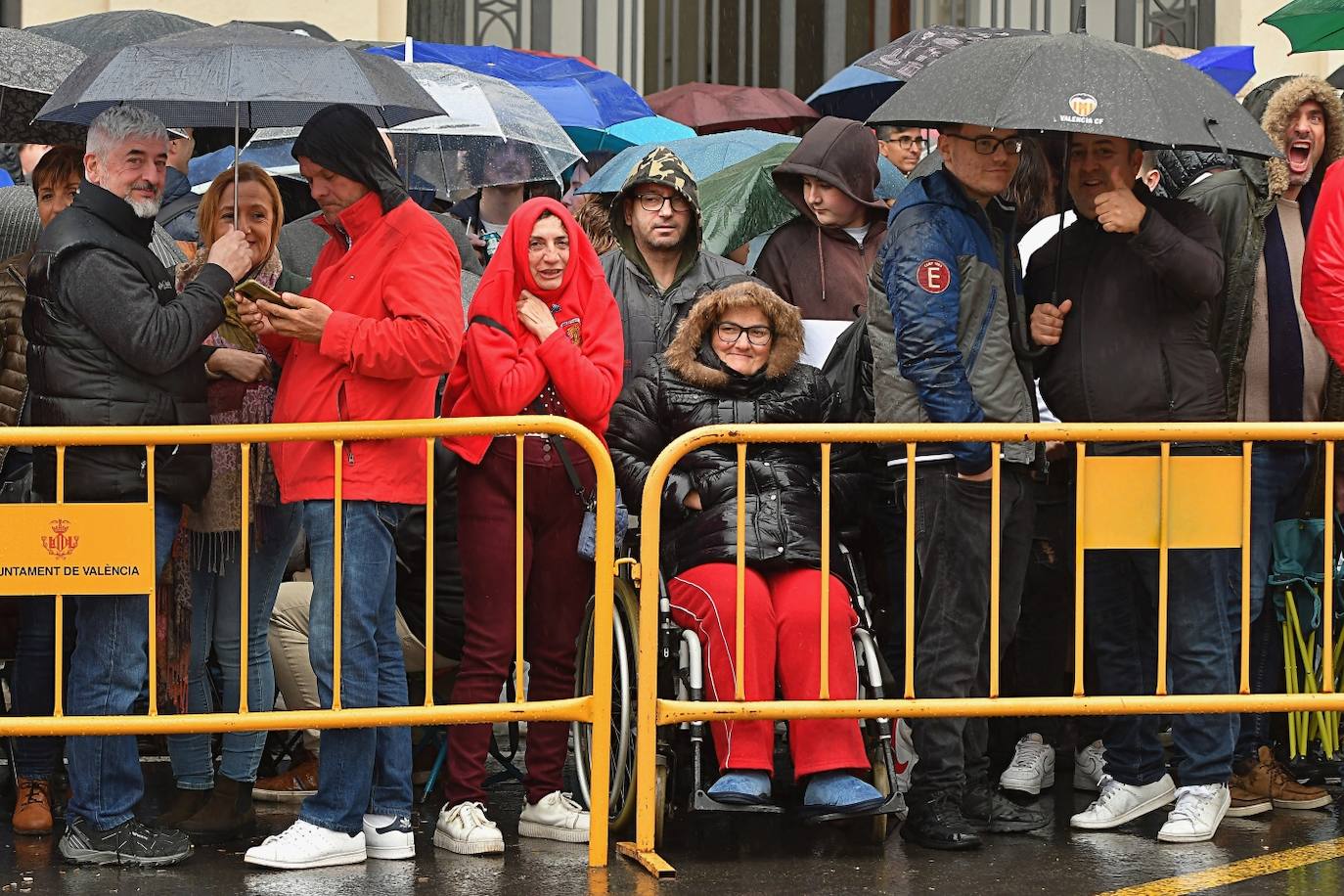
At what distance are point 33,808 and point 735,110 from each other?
25.2 ft

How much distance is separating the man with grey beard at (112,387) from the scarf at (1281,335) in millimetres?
3722

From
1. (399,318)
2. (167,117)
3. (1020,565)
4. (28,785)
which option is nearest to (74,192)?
(167,117)

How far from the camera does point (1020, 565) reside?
283 inches

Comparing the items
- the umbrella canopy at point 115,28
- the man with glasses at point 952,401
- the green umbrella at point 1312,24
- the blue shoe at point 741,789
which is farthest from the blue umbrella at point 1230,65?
the blue shoe at point 741,789

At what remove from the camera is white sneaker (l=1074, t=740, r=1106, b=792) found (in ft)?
26.0

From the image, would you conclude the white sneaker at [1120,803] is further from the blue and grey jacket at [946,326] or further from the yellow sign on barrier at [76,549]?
the yellow sign on barrier at [76,549]

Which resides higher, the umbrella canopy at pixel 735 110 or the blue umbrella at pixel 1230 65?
the blue umbrella at pixel 1230 65

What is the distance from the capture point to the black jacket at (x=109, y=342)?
6711mm

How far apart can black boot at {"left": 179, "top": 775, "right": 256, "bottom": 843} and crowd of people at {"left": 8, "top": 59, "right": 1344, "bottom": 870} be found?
0.04ft

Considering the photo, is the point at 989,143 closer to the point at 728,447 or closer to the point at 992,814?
the point at 728,447

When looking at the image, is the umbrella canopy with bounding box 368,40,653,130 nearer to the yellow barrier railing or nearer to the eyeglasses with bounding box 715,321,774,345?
the eyeglasses with bounding box 715,321,774,345

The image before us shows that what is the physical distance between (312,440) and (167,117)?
172cm

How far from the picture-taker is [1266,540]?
764 cm

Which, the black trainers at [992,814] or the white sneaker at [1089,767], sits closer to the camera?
the black trainers at [992,814]
